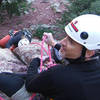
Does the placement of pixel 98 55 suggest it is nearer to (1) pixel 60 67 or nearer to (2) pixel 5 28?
(1) pixel 60 67

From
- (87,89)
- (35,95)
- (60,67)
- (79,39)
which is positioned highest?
(79,39)

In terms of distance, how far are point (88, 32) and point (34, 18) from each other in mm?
6313

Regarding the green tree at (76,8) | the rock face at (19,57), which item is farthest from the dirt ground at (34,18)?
the rock face at (19,57)

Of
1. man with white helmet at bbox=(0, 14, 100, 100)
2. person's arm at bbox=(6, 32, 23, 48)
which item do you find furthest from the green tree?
man with white helmet at bbox=(0, 14, 100, 100)

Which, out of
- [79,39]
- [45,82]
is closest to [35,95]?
[45,82]

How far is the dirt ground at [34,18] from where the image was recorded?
7944 mm

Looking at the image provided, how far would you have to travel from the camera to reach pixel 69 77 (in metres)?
2.27

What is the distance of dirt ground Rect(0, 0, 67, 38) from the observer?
26.1ft

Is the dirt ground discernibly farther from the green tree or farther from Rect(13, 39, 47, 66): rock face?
Rect(13, 39, 47, 66): rock face

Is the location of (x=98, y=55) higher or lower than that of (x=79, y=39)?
lower

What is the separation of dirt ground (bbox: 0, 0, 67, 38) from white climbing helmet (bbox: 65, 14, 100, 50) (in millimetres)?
5290

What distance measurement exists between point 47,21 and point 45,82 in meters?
6.07

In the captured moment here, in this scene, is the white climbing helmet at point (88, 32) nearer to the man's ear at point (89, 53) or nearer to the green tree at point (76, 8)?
the man's ear at point (89, 53)

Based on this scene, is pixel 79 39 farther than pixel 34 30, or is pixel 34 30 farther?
pixel 34 30
